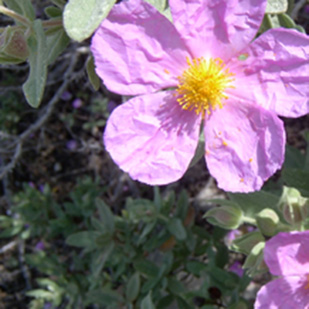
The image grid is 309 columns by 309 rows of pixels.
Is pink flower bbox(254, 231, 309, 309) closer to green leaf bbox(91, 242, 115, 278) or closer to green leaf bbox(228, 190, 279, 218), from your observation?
green leaf bbox(228, 190, 279, 218)

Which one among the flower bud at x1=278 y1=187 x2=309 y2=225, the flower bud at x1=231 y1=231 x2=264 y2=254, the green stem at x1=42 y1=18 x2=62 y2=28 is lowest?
the flower bud at x1=231 y1=231 x2=264 y2=254

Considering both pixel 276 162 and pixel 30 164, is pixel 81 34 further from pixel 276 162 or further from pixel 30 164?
pixel 30 164

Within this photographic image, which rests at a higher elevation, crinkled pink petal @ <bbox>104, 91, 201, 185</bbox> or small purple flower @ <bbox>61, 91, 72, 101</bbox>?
crinkled pink petal @ <bbox>104, 91, 201, 185</bbox>

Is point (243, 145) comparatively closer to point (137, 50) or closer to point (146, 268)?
point (137, 50)

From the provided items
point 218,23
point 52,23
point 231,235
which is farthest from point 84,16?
point 231,235

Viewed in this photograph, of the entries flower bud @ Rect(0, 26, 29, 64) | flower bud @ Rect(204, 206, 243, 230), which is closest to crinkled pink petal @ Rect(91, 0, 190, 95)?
flower bud @ Rect(0, 26, 29, 64)

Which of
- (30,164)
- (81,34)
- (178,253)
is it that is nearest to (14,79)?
(30,164)

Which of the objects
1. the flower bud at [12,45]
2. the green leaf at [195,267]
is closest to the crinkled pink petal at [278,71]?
the flower bud at [12,45]
